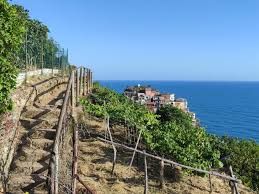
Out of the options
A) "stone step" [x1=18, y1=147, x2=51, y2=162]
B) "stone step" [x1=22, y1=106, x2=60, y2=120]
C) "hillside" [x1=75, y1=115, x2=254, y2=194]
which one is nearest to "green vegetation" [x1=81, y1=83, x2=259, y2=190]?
"hillside" [x1=75, y1=115, x2=254, y2=194]

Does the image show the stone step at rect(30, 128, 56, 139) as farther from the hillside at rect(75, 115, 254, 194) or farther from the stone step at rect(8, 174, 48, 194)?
the stone step at rect(8, 174, 48, 194)

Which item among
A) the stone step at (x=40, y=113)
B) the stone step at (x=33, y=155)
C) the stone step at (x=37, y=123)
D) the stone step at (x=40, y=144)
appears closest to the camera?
the stone step at (x=33, y=155)

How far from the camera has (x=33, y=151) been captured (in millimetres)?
11930

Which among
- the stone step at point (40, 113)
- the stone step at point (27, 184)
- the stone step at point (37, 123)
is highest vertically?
the stone step at point (40, 113)

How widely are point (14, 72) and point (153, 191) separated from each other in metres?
5.84

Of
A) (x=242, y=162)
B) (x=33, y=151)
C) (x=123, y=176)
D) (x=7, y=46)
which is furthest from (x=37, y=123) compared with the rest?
(x=242, y=162)

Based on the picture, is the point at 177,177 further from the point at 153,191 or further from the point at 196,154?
the point at 153,191

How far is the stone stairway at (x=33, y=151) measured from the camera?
412 inches

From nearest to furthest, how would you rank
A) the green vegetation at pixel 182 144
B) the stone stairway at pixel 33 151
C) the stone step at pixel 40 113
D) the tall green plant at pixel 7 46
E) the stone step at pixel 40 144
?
the stone stairway at pixel 33 151 < the tall green plant at pixel 7 46 < the stone step at pixel 40 144 < the stone step at pixel 40 113 < the green vegetation at pixel 182 144

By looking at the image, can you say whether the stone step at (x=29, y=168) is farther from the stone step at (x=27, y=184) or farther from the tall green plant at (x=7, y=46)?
the tall green plant at (x=7, y=46)

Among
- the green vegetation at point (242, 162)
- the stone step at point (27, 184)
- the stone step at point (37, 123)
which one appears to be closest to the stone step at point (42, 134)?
the stone step at point (37, 123)

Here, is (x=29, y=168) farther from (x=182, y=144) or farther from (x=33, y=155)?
(x=182, y=144)

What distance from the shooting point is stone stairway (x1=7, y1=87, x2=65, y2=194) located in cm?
1048

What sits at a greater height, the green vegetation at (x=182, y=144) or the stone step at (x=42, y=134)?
the stone step at (x=42, y=134)
